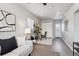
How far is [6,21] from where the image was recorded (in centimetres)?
301

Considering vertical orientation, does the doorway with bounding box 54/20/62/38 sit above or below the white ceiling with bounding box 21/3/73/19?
below

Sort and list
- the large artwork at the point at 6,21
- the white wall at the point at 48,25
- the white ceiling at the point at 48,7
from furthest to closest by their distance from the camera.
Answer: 1. the white wall at the point at 48,25
2. the white ceiling at the point at 48,7
3. the large artwork at the point at 6,21

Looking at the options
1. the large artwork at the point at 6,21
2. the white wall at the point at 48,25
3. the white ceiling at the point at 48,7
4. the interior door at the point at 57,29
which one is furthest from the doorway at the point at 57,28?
the large artwork at the point at 6,21

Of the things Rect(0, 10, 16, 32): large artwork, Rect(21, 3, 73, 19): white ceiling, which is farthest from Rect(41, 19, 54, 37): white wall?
Rect(0, 10, 16, 32): large artwork

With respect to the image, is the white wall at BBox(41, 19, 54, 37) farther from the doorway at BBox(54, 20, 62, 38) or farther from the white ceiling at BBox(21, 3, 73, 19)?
the white ceiling at BBox(21, 3, 73, 19)

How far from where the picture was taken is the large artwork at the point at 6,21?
277 cm

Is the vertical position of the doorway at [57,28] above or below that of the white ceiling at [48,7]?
below

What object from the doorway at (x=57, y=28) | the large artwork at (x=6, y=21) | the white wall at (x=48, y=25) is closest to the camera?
the large artwork at (x=6, y=21)

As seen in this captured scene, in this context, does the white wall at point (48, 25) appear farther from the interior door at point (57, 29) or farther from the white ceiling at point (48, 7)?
the white ceiling at point (48, 7)

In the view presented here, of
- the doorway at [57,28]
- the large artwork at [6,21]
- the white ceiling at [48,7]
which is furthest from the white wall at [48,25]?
the large artwork at [6,21]

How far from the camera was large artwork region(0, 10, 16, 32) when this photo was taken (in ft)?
9.09

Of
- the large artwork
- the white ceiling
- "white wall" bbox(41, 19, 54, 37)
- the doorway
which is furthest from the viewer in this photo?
the doorway

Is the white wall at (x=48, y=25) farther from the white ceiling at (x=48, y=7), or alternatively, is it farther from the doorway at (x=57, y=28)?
the white ceiling at (x=48, y=7)

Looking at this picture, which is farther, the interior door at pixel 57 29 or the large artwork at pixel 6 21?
the interior door at pixel 57 29
